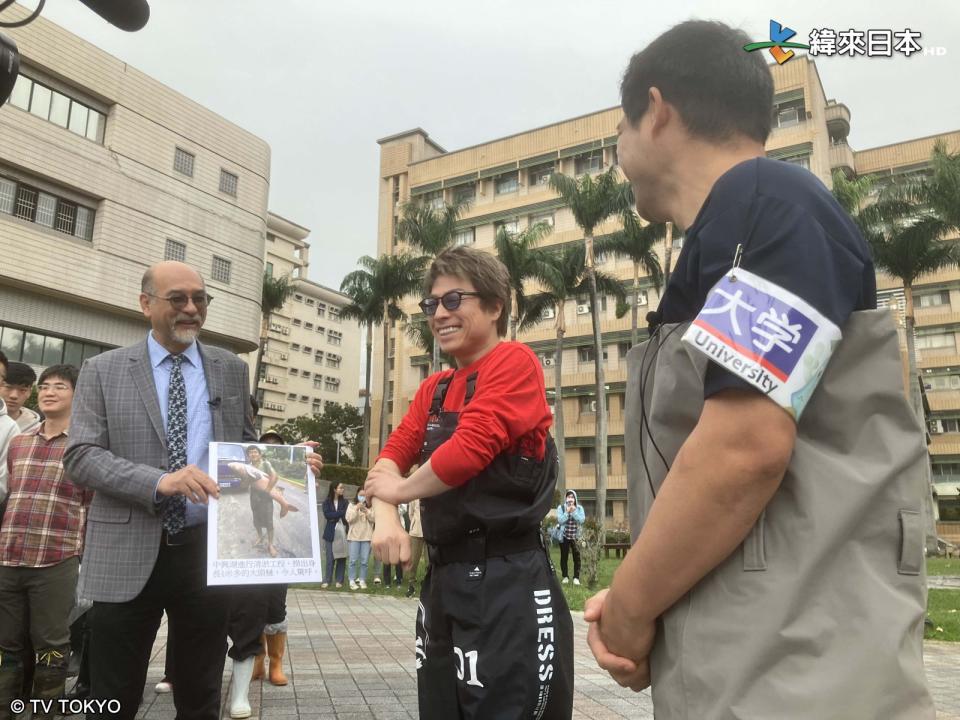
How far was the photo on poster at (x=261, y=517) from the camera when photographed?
3.02 metres

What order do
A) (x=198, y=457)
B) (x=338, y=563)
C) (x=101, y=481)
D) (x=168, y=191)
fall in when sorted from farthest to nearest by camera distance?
1. (x=168, y=191)
2. (x=338, y=563)
3. (x=198, y=457)
4. (x=101, y=481)

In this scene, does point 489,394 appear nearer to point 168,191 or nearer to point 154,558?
point 154,558

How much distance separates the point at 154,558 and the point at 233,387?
91cm

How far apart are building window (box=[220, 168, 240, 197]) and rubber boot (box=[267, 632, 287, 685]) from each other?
38853 mm

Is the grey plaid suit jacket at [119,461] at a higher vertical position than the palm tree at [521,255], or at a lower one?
Result: lower

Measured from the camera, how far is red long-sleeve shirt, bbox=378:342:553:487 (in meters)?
2.23

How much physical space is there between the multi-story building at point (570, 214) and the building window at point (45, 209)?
2632 cm

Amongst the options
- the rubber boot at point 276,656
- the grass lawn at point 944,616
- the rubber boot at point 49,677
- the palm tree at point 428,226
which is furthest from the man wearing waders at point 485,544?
the palm tree at point 428,226

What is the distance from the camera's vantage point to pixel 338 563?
15969 mm

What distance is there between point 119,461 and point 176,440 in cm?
29

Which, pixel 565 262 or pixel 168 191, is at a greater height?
pixel 168 191

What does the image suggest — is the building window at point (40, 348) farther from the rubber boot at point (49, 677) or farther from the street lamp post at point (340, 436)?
the street lamp post at point (340, 436)

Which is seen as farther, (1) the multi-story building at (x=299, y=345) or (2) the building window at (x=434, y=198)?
(1) the multi-story building at (x=299, y=345)

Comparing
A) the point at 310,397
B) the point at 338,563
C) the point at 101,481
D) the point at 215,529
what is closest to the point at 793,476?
the point at 215,529
